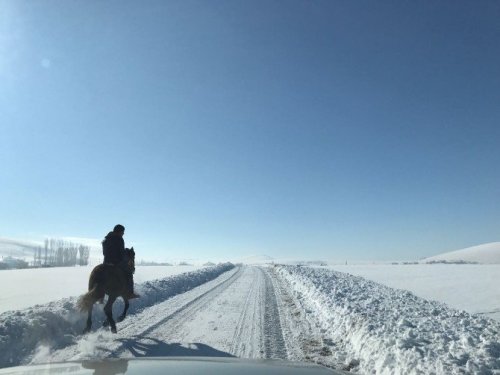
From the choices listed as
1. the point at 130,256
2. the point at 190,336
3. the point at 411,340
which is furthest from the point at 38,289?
the point at 411,340

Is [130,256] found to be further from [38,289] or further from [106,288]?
[38,289]

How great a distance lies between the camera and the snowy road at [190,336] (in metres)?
8.72

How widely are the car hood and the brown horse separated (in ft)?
23.2

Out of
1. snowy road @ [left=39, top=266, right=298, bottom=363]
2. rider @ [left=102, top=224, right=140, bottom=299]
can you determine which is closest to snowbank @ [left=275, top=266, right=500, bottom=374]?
snowy road @ [left=39, top=266, right=298, bottom=363]

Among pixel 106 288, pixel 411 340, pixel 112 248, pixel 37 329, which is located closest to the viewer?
pixel 411 340

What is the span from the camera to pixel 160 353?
27.9 ft

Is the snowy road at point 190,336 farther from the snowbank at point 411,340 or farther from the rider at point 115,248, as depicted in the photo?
the rider at point 115,248

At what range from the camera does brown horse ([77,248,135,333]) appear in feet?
35.5

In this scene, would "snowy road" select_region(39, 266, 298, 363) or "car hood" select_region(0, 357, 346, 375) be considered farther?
"snowy road" select_region(39, 266, 298, 363)

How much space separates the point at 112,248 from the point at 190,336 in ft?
10.5

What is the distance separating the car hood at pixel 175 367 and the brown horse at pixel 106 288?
7.08 m

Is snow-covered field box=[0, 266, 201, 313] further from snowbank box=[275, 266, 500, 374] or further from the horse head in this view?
snowbank box=[275, 266, 500, 374]

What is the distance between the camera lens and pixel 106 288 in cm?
1126

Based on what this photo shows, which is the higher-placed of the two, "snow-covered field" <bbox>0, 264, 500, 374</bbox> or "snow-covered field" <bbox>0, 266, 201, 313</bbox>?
"snow-covered field" <bbox>0, 266, 201, 313</bbox>
